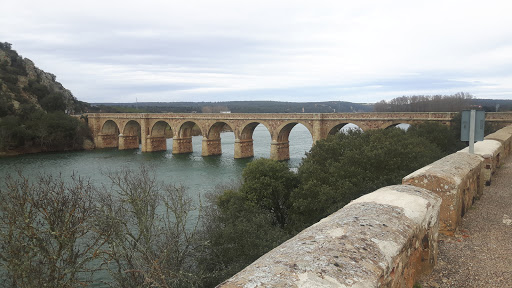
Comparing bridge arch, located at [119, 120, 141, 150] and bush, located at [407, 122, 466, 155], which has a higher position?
bush, located at [407, 122, 466, 155]

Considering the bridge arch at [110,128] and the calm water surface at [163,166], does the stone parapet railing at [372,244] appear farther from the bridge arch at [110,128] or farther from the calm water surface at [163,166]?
the bridge arch at [110,128]

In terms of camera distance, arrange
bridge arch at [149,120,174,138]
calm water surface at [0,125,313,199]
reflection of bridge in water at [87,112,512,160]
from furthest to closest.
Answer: bridge arch at [149,120,174,138], reflection of bridge in water at [87,112,512,160], calm water surface at [0,125,313,199]

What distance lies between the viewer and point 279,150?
41.2 metres

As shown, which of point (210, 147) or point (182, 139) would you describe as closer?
point (210, 147)

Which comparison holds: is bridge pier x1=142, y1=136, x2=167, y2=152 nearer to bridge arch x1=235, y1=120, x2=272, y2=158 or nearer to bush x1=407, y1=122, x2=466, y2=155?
bridge arch x1=235, y1=120, x2=272, y2=158

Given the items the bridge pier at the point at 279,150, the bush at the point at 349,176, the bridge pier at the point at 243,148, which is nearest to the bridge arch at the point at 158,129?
the bridge pier at the point at 243,148

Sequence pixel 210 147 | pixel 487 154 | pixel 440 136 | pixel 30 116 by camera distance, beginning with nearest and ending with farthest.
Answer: pixel 487 154 < pixel 440 136 < pixel 210 147 < pixel 30 116

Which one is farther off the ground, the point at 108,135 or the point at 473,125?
the point at 473,125

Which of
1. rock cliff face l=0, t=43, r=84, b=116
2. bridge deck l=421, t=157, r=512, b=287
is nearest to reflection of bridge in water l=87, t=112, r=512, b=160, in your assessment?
rock cliff face l=0, t=43, r=84, b=116

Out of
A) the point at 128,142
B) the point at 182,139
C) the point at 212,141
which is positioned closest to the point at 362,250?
the point at 212,141

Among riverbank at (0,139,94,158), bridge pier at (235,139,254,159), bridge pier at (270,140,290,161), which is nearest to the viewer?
bridge pier at (270,140,290,161)

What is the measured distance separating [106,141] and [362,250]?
6163 cm

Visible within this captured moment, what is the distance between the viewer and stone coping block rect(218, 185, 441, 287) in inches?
106

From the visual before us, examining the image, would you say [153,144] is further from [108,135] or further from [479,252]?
[479,252]
